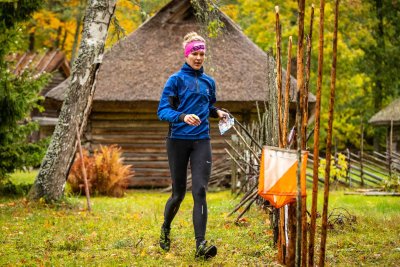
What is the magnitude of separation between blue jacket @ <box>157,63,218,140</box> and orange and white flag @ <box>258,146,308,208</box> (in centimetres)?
117

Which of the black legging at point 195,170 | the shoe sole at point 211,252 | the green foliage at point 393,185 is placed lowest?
the green foliage at point 393,185

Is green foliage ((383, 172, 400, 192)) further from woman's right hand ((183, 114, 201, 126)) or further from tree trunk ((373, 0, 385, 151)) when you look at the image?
tree trunk ((373, 0, 385, 151))

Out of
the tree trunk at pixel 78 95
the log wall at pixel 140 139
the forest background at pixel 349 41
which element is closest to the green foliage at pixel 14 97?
the tree trunk at pixel 78 95

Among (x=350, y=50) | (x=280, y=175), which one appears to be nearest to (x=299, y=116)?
(x=280, y=175)

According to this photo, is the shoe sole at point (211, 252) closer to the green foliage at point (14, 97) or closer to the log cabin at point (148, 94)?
the green foliage at point (14, 97)

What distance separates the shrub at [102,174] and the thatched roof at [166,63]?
201cm

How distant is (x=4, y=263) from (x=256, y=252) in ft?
6.67

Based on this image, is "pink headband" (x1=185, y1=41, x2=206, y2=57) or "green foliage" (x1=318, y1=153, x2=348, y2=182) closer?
"pink headband" (x1=185, y1=41, x2=206, y2=57)

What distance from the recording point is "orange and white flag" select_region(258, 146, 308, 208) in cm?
403

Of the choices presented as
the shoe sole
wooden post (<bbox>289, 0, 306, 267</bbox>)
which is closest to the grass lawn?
the shoe sole

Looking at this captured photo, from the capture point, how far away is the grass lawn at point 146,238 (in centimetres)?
511

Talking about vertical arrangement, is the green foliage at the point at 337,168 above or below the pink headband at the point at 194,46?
below

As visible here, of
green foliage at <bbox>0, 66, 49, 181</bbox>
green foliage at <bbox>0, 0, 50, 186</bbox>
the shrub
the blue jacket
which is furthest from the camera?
the shrub

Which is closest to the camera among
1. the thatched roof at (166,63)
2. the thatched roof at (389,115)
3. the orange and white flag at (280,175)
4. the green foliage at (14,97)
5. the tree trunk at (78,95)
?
the orange and white flag at (280,175)
